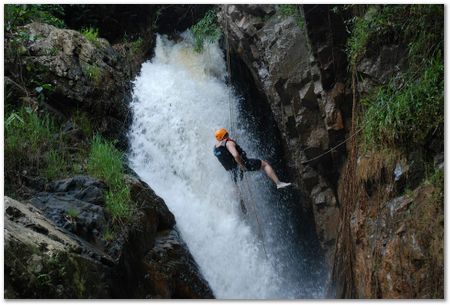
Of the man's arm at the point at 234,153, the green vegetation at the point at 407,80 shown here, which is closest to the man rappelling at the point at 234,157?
the man's arm at the point at 234,153

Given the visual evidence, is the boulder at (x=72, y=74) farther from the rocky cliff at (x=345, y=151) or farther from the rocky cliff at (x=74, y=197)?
the rocky cliff at (x=345, y=151)

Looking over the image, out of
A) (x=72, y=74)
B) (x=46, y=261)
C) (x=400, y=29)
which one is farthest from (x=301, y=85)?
(x=46, y=261)

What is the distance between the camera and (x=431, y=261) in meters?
3.38

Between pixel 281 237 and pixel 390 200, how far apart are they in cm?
269

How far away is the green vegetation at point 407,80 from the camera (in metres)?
3.82

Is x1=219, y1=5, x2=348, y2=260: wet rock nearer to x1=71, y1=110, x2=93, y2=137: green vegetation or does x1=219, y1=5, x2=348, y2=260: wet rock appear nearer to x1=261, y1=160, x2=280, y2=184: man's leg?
x1=261, y1=160, x2=280, y2=184: man's leg

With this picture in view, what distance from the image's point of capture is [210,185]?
6828 millimetres

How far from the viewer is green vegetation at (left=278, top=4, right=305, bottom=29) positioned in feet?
18.8

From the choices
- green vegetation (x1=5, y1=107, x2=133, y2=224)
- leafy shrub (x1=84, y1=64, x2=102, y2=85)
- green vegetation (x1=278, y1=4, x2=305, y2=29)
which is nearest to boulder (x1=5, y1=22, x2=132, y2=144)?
leafy shrub (x1=84, y1=64, x2=102, y2=85)

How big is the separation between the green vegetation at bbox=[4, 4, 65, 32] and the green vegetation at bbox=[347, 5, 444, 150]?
4.19 metres

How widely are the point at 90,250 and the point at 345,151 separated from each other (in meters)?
3.04

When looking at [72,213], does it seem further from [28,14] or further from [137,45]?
[137,45]

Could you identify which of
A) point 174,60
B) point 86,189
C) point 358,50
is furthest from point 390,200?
point 174,60

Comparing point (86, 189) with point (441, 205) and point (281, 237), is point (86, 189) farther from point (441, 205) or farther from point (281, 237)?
point (441, 205)
